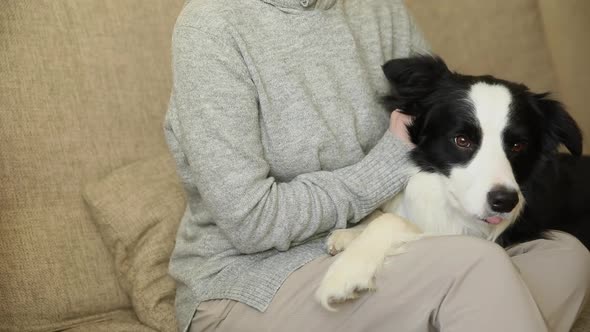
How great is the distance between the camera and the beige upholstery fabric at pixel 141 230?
5.32 feet

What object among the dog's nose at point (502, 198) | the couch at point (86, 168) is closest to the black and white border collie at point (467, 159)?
Answer: the dog's nose at point (502, 198)

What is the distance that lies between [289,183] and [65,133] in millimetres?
790

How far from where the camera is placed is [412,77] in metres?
1.42

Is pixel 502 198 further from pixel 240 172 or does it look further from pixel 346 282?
pixel 240 172

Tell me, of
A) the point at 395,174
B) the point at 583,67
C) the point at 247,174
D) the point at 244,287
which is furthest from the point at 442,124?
the point at 583,67

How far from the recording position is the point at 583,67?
255cm

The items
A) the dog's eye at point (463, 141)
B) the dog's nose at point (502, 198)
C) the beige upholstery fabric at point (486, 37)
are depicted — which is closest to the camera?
the dog's nose at point (502, 198)

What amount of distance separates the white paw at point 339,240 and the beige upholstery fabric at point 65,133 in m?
0.74

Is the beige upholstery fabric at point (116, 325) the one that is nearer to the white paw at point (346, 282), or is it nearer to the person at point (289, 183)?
the person at point (289, 183)

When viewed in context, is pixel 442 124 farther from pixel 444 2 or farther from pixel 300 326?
pixel 444 2

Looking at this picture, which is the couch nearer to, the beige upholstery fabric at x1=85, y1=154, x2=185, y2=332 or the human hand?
the beige upholstery fabric at x1=85, y1=154, x2=185, y2=332

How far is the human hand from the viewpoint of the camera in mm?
1390

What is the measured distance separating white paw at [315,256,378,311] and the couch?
2.08ft

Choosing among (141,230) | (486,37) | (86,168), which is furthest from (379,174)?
(486,37)
